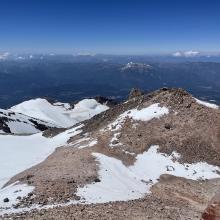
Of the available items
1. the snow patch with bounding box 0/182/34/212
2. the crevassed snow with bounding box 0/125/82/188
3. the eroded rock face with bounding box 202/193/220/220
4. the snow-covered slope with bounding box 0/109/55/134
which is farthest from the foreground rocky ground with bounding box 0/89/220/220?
the snow-covered slope with bounding box 0/109/55/134

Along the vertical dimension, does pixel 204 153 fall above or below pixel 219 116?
below

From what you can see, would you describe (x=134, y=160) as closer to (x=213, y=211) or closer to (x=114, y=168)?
(x=114, y=168)

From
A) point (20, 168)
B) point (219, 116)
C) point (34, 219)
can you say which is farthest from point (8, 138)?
point (34, 219)

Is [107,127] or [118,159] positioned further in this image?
[107,127]

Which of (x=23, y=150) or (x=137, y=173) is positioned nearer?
(x=137, y=173)

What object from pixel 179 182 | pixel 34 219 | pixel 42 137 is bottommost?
pixel 42 137

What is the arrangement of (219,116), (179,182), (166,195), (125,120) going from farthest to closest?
(125,120), (219,116), (179,182), (166,195)

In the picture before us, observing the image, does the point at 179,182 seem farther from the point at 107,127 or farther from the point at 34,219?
the point at 34,219

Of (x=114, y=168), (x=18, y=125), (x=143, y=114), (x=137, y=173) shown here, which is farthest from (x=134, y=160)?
(x=18, y=125)
